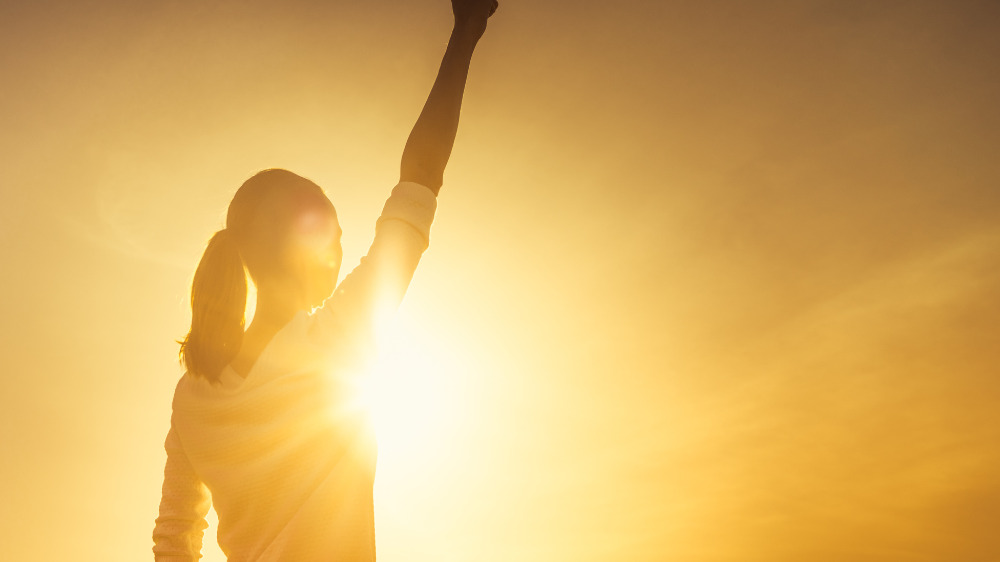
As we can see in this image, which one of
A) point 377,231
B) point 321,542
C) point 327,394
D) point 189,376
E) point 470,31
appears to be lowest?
point 321,542

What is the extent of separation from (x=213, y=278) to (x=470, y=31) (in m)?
1.58

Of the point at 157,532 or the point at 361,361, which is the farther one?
the point at 157,532

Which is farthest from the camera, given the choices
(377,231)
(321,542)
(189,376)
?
(189,376)

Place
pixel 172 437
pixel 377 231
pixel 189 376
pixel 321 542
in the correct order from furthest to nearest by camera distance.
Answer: pixel 172 437 < pixel 189 376 < pixel 377 231 < pixel 321 542

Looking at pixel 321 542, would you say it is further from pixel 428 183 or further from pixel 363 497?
pixel 428 183

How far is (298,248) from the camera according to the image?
291cm

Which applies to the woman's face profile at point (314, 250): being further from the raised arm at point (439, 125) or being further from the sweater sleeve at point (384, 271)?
the raised arm at point (439, 125)

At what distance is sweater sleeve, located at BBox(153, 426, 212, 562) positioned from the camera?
3.21 meters

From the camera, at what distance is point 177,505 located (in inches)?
128

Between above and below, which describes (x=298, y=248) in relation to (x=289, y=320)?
above

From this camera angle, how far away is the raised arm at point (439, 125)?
2.76 m

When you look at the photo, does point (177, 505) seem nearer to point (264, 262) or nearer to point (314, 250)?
point (264, 262)

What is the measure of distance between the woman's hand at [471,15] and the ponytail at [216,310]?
1413mm

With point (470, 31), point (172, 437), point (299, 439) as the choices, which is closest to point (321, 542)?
point (299, 439)
